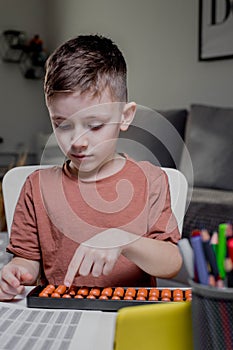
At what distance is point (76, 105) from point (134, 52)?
115 inches

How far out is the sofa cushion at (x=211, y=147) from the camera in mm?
2566

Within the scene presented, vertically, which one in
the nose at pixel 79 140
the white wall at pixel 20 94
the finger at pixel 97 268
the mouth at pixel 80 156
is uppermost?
the nose at pixel 79 140

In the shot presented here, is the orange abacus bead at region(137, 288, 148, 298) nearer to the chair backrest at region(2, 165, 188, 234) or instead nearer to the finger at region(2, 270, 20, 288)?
the finger at region(2, 270, 20, 288)

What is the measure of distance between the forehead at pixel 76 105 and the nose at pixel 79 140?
3cm

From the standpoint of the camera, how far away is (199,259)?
42 cm

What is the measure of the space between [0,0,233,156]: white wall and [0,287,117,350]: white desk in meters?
2.50

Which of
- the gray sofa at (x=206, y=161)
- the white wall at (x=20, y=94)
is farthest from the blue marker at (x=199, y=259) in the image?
the white wall at (x=20, y=94)

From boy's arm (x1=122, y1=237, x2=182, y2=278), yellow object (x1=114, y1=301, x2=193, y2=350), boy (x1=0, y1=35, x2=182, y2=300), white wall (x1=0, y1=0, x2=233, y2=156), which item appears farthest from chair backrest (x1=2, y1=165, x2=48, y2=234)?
white wall (x1=0, y1=0, x2=233, y2=156)

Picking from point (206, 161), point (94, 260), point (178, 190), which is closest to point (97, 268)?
point (94, 260)

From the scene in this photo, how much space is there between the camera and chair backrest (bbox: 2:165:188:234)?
1.02 meters

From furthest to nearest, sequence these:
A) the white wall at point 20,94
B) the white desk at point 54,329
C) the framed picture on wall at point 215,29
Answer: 1. the white wall at point 20,94
2. the framed picture on wall at point 215,29
3. the white desk at point 54,329

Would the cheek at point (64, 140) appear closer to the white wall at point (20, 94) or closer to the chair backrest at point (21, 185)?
the chair backrest at point (21, 185)

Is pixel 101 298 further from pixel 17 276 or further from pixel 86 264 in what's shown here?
pixel 17 276

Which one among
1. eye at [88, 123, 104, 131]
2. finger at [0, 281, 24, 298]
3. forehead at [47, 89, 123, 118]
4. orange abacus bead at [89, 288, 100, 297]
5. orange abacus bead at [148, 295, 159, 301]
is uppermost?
forehead at [47, 89, 123, 118]
